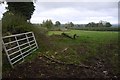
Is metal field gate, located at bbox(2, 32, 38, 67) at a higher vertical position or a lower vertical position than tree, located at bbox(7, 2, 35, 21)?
lower

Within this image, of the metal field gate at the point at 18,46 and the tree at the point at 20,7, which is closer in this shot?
the metal field gate at the point at 18,46

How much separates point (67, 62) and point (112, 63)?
2.13 m

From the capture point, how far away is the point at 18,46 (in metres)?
11.2

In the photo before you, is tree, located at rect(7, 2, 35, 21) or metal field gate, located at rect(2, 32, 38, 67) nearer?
metal field gate, located at rect(2, 32, 38, 67)

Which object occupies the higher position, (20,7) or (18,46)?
(20,7)

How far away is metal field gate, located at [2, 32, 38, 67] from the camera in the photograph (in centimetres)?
1035

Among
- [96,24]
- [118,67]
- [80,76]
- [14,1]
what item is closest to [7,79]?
[80,76]

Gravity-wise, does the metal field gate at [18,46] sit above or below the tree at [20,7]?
below

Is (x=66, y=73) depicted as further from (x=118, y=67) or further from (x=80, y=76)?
(x=118, y=67)

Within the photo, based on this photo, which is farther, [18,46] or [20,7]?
[20,7]

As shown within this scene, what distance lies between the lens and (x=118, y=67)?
10.9m

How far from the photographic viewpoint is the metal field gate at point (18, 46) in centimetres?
1035

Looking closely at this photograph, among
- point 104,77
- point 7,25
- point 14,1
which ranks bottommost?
point 104,77

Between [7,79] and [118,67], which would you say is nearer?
[7,79]
